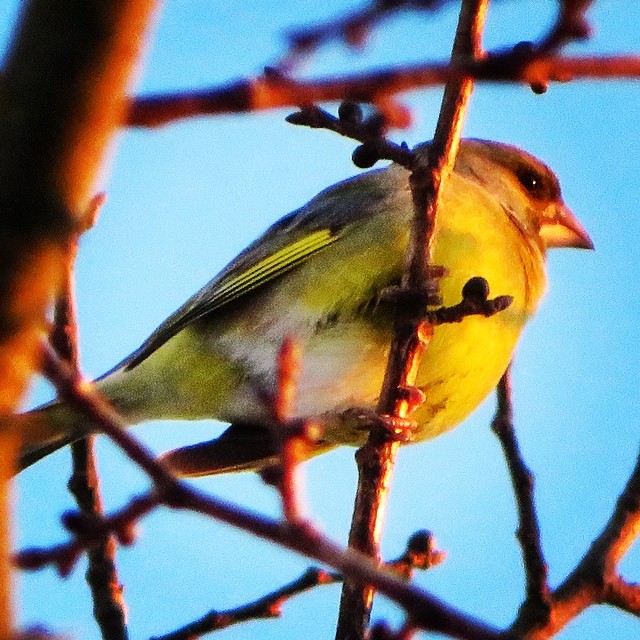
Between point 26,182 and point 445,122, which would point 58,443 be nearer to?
point 445,122

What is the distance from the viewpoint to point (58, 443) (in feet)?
13.9

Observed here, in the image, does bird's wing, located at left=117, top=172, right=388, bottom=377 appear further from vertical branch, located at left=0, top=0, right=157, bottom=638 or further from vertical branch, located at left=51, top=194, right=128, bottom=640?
vertical branch, located at left=0, top=0, right=157, bottom=638

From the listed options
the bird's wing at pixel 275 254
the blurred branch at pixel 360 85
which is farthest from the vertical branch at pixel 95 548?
the blurred branch at pixel 360 85

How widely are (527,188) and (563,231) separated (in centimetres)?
26

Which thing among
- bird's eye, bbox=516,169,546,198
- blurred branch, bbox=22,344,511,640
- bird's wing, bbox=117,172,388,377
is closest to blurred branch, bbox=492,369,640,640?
blurred branch, bbox=22,344,511,640

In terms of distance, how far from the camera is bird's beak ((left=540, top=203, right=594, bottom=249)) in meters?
5.48

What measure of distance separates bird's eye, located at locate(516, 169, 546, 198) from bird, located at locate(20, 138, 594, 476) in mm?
646

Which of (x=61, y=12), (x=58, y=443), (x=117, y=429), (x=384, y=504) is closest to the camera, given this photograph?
(x=61, y=12)

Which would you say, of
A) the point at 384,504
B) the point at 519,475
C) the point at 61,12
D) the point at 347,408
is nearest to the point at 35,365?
the point at 61,12

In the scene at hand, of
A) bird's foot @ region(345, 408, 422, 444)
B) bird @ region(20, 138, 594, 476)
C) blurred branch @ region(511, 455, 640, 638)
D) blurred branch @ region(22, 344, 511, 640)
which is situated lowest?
blurred branch @ region(22, 344, 511, 640)

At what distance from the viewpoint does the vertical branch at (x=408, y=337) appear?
276 cm

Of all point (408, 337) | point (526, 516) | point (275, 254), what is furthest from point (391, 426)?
point (275, 254)

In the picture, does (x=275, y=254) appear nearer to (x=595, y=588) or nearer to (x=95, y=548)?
(x=95, y=548)

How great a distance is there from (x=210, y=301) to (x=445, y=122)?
190cm
